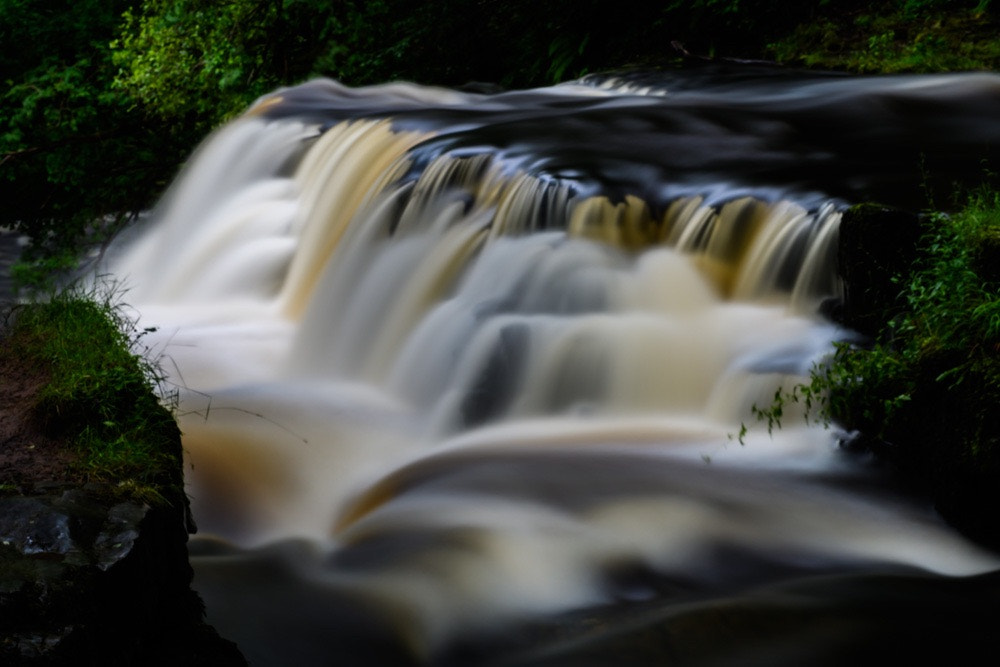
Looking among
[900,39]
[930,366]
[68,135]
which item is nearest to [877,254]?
[930,366]

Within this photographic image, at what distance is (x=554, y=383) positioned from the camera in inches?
211

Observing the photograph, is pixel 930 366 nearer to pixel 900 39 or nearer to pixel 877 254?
pixel 877 254

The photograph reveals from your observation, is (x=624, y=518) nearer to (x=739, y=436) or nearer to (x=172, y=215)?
(x=739, y=436)

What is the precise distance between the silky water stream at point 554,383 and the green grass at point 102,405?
0.54 m

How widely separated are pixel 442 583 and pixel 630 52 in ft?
28.2

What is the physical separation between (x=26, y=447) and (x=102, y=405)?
28cm

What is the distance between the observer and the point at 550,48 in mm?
11641

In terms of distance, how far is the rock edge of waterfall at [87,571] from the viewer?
273cm

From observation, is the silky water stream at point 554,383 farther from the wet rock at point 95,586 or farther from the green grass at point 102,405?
the green grass at point 102,405

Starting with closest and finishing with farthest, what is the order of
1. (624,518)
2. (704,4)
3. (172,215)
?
1. (624,518)
2. (172,215)
3. (704,4)

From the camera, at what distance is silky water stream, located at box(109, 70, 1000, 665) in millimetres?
3631

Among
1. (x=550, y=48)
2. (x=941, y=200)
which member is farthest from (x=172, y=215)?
(x=941, y=200)

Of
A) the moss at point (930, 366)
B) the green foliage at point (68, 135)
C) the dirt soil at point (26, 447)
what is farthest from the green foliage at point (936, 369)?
the green foliage at point (68, 135)

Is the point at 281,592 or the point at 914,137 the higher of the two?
the point at 914,137
